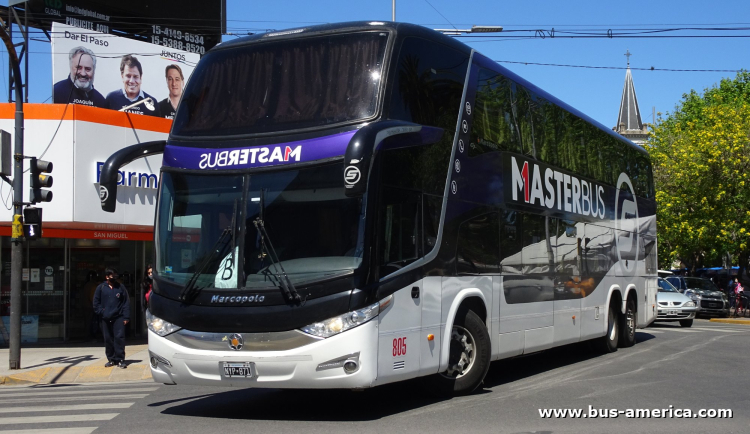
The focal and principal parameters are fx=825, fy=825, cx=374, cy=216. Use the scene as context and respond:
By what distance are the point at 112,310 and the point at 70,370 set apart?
1410 millimetres

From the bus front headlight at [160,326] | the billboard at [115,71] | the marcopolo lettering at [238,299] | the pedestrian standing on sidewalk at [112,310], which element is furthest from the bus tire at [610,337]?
the billboard at [115,71]

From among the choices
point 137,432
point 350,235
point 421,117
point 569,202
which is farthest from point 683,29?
point 137,432

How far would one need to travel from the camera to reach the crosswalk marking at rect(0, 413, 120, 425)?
914 cm

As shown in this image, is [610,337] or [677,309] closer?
[610,337]

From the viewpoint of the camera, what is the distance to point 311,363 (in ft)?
26.8

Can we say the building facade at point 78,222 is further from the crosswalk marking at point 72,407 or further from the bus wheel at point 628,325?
the bus wheel at point 628,325

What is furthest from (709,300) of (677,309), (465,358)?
(465,358)

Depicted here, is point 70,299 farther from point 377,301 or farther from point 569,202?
point 377,301

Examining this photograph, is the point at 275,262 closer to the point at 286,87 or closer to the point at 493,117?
the point at 286,87

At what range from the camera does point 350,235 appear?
8.33 meters

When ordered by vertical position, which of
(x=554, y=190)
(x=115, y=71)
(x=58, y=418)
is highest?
(x=115, y=71)

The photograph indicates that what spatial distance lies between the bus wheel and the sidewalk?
965 cm

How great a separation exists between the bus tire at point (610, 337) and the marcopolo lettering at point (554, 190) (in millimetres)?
2124

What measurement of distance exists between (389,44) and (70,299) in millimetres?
15101
